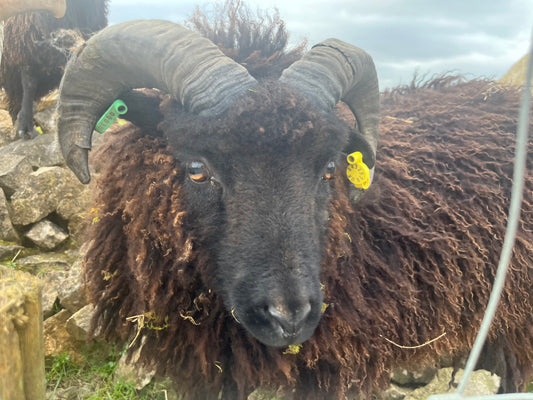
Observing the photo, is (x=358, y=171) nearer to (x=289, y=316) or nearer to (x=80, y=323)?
(x=289, y=316)

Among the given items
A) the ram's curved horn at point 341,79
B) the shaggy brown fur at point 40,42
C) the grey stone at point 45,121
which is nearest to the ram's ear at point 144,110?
the ram's curved horn at point 341,79

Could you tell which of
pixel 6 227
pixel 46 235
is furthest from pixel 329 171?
pixel 6 227

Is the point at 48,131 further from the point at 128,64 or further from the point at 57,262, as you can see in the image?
the point at 128,64

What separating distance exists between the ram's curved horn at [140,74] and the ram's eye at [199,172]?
0.93 ft

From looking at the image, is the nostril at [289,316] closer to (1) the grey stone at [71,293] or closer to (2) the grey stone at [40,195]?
(1) the grey stone at [71,293]

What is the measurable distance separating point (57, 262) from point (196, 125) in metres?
3.61

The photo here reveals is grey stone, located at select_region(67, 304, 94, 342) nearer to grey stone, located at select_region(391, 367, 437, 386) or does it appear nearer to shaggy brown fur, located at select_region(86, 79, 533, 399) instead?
shaggy brown fur, located at select_region(86, 79, 533, 399)

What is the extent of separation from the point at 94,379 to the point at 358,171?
→ 341 centimetres

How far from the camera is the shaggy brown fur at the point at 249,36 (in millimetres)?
2607

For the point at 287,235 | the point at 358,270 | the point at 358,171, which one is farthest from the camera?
the point at 358,270

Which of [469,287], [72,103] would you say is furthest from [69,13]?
[469,287]

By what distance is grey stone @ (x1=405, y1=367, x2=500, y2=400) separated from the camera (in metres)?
3.89

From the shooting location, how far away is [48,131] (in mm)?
6547

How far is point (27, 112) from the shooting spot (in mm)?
6207
